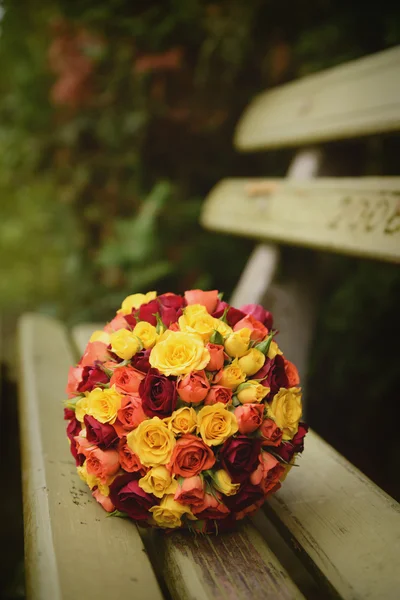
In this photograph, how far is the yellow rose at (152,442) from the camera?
3.14ft

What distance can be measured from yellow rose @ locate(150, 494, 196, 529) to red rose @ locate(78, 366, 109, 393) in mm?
258

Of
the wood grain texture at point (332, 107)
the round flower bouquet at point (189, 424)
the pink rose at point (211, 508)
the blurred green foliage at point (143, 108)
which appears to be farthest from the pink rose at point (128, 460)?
the blurred green foliage at point (143, 108)

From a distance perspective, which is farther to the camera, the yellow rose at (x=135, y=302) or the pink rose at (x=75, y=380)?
the yellow rose at (x=135, y=302)

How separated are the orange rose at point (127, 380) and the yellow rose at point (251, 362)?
0.62ft

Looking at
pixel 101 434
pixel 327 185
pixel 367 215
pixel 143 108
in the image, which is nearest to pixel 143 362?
pixel 101 434

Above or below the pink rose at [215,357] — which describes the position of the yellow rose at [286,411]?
below

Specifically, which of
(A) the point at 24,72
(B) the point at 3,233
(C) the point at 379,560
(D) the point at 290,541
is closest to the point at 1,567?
(D) the point at 290,541

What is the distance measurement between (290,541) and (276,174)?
6.88ft

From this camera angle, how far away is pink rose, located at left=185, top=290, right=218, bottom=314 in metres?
1.15

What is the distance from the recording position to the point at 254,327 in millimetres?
1113

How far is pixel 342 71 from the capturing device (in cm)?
176

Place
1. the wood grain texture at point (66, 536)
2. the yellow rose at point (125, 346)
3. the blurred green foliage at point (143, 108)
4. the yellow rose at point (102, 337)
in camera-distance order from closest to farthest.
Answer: the wood grain texture at point (66, 536)
the yellow rose at point (125, 346)
the yellow rose at point (102, 337)
the blurred green foliage at point (143, 108)

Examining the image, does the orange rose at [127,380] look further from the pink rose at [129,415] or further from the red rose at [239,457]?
the red rose at [239,457]

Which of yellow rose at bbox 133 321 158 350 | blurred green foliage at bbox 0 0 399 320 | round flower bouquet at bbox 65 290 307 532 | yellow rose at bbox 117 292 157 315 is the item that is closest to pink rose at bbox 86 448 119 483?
round flower bouquet at bbox 65 290 307 532
